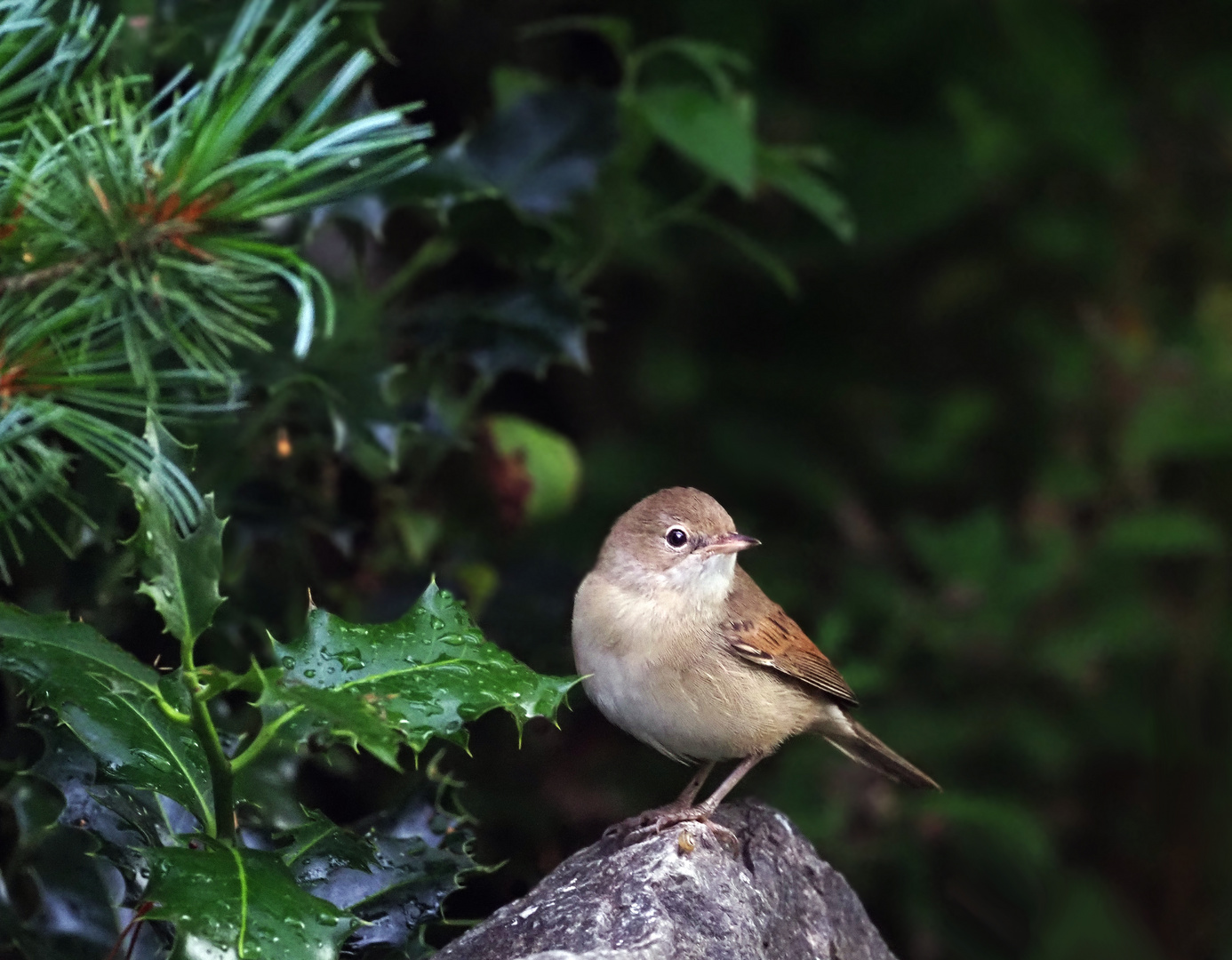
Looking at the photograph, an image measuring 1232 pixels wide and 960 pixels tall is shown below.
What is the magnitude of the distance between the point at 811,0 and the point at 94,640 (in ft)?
12.5

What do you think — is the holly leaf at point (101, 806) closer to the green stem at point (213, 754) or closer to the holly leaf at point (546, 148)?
the green stem at point (213, 754)

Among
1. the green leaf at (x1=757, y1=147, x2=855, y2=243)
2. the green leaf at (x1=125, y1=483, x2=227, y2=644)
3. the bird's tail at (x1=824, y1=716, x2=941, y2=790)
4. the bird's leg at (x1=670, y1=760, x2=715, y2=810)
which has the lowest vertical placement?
the bird's tail at (x1=824, y1=716, x2=941, y2=790)

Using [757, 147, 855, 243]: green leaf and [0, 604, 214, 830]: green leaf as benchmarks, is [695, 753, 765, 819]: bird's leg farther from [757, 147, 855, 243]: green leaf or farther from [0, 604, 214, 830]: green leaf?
[757, 147, 855, 243]: green leaf

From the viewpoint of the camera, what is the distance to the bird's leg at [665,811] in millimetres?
3012

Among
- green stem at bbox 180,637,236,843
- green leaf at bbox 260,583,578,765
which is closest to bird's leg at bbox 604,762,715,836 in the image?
green leaf at bbox 260,583,578,765

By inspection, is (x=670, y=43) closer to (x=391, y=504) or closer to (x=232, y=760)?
(x=391, y=504)

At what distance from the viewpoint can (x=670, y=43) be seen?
3.74 metres

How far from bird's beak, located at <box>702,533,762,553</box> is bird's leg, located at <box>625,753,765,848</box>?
1.62 ft

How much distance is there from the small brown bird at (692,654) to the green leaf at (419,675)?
94 cm

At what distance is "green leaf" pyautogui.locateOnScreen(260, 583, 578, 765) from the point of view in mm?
1999

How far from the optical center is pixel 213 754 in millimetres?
1996

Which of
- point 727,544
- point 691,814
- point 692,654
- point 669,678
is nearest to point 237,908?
point 691,814

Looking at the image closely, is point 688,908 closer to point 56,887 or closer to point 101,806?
point 101,806

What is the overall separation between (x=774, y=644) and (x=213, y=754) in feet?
5.41
